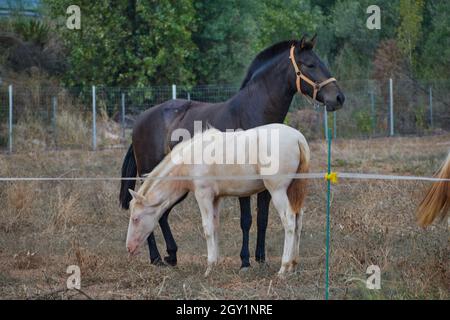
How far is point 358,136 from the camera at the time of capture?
22719mm

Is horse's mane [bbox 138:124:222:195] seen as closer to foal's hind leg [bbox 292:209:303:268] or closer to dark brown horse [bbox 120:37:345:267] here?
dark brown horse [bbox 120:37:345:267]

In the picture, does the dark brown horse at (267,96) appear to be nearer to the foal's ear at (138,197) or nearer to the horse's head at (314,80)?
the horse's head at (314,80)

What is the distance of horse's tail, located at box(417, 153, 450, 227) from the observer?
7.14 m

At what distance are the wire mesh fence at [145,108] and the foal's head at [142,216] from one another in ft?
38.9

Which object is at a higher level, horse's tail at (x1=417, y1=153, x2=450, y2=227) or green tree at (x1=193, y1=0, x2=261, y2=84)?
green tree at (x1=193, y1=0, x2=261, y2=84)

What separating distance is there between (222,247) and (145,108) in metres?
13.1

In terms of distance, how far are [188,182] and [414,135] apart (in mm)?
15603

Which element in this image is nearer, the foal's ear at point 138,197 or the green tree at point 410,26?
the foal's ear at point 138,197

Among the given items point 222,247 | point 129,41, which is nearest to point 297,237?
point 222,247

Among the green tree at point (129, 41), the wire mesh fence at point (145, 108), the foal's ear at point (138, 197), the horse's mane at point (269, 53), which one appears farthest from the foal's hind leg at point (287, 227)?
the green tree at point (129, 41)

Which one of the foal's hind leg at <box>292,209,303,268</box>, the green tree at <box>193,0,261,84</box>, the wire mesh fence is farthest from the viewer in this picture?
the green tree at <box>193,0,261,84</box>

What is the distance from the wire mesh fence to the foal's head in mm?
11857

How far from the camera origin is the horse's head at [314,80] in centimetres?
895

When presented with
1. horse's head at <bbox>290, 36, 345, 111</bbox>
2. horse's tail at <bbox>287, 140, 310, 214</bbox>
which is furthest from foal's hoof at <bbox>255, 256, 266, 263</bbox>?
horse's head at <bbox>290, 36, 345, 111</bbox>
